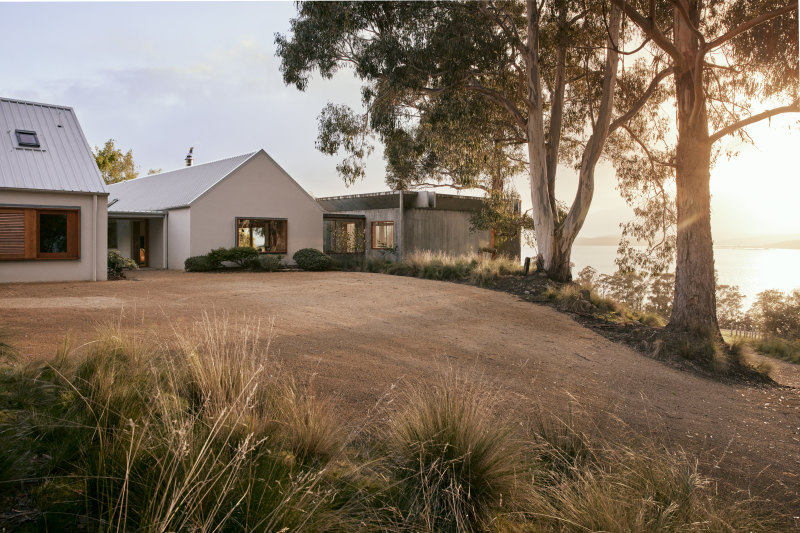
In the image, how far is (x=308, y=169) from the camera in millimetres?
23344

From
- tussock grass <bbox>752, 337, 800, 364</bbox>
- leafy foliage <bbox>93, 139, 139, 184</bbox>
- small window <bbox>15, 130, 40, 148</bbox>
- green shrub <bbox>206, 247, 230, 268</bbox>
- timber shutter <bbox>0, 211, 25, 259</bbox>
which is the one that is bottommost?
A: tussock grass <bbox>752, 337, 800, 364</bbox>

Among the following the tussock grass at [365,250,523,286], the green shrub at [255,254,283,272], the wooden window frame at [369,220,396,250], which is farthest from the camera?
the wooden window frame at [369,220,396,250]

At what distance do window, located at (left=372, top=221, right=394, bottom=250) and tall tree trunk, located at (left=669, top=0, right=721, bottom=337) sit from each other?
46.3 ft

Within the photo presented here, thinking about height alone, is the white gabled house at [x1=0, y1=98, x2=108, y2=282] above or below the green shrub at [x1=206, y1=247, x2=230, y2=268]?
above

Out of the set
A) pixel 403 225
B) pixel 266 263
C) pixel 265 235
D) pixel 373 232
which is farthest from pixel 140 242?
pixel 403 225

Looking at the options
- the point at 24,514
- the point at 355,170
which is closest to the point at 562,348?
the point at 24,514

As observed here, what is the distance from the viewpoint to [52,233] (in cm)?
1550

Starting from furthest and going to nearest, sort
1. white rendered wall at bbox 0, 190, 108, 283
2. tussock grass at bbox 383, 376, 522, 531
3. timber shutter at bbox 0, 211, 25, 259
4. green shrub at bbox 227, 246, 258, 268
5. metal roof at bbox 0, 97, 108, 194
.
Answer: green shrub at bbox 227, 246, 258, 268 < metal roof at bbox 0, 97, 108, 194 < white rendered wall at bbox 0, 190, 108, 283 < timber shutter at bbox 0, 211, 25, 259 < tussock grass at bbox 383, 376, 522, 531

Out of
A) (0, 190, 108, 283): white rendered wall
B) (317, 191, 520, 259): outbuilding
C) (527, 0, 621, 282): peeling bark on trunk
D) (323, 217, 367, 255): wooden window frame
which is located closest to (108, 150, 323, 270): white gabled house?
(323, 217, 367, 255): wooden window frame

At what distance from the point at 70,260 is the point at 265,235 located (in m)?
8.55

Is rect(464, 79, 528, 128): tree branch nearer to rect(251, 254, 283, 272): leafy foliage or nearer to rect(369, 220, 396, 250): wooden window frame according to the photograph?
rect(369, 220, 396, 250): wooden window frame

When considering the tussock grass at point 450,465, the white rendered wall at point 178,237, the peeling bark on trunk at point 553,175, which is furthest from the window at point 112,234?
the tussock grass at point 450,465

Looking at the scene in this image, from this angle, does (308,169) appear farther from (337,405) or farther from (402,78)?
(337,405)

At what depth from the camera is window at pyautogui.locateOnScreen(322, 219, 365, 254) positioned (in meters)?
24.9
